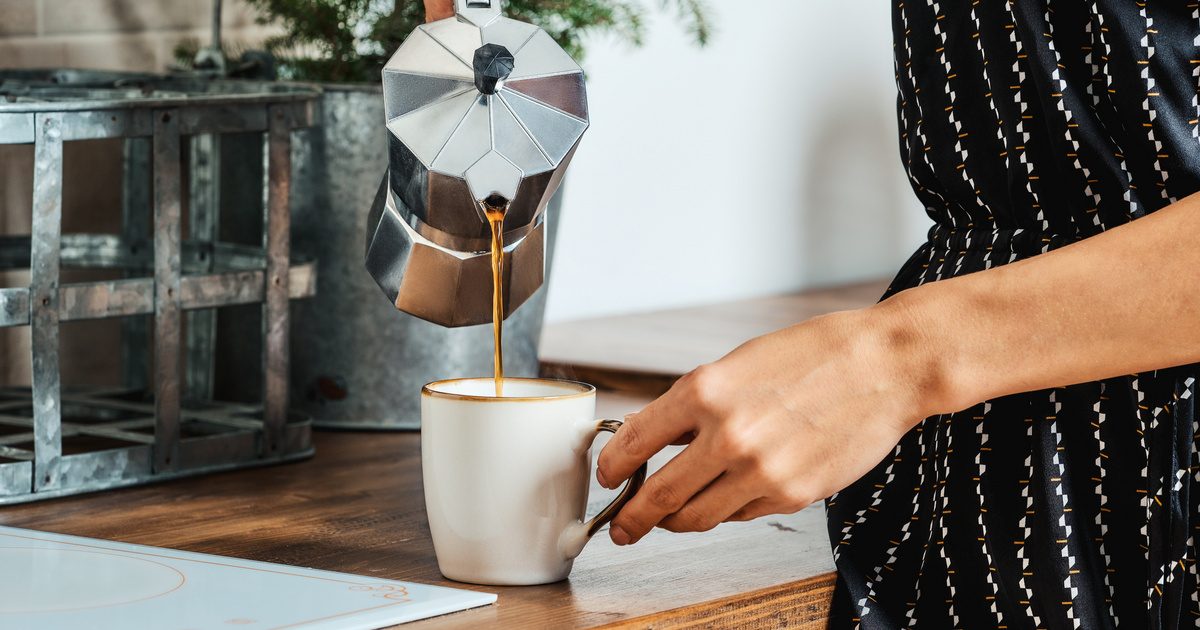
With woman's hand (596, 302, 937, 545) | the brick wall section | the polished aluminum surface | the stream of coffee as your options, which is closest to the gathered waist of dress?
woman's hand (596, 302, 937, 545)

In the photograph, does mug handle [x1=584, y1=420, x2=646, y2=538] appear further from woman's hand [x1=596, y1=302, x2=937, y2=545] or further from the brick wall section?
the brick wall section

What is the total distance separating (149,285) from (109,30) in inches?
16.7

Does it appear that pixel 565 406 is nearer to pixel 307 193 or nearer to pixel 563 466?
pixel 563 466

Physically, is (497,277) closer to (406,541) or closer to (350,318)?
(406,541)

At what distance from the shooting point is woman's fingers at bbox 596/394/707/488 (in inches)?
22.2

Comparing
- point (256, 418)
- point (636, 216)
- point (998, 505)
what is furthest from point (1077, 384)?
point (636, 216)

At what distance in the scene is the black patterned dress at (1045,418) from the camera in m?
0.60

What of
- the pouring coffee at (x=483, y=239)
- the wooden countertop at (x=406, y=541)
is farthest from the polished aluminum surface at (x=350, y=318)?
the pouring coffee at (x=483, y=239)

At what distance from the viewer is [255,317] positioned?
1027 mm

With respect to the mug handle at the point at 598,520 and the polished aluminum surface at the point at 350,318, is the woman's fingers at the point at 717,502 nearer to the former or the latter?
the mug handle at the point at 598,520

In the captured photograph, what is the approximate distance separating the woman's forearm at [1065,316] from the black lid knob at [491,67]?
8.1 inches

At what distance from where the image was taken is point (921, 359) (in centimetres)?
56

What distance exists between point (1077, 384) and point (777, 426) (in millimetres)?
156

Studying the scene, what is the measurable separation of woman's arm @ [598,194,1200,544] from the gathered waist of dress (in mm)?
75
